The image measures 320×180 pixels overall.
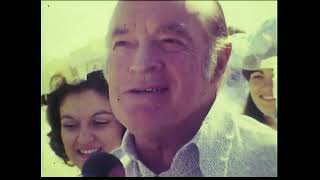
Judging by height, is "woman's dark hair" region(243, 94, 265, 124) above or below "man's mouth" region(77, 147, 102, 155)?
above

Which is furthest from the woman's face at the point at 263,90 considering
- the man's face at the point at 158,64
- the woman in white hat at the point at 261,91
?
the man's face at the point at 158,64

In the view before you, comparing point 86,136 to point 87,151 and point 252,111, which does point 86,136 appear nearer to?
point 87,151

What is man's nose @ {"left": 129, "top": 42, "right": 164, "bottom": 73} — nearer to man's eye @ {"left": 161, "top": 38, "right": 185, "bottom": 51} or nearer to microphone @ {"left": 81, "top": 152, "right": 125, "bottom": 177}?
man's eye @ {"left": 161, "top": 38, "right": 185, "bottom": 51}

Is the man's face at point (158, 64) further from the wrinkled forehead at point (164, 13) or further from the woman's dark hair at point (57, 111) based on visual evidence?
the woman's dark hair at point (57, 111)

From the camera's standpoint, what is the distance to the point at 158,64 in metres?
2.43

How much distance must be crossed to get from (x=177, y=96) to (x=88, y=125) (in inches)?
21.1

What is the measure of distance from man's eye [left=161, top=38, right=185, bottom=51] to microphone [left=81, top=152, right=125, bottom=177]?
2.30 ft

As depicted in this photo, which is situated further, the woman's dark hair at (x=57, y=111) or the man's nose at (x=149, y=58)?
the woman's dark hair at (x=57, y=111)

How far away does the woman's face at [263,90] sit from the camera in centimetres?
249

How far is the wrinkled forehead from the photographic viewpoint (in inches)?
95.7

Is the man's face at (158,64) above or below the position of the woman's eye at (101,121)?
above

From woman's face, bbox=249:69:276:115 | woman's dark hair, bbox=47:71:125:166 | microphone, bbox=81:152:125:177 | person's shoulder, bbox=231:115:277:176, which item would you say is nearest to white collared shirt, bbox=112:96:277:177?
person's shoulder, bbox=231:115:277:176

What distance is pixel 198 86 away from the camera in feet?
8.07

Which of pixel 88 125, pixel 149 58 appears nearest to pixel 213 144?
pixel 149 58
